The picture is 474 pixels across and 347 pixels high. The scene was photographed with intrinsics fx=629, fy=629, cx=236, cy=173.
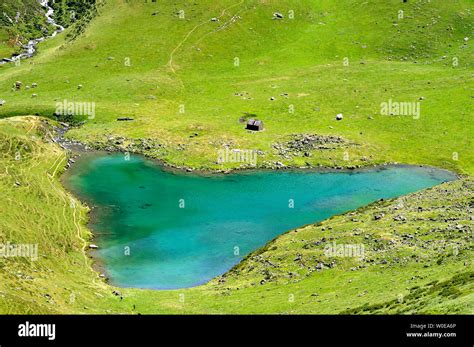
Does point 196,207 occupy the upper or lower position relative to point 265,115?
lower

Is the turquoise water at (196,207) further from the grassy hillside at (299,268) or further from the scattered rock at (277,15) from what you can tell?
the scattered rock at (277,15)

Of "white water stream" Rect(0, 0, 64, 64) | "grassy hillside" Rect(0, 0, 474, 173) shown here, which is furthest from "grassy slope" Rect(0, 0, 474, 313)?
"white water stream" Rect(0, 0, 64, 64)

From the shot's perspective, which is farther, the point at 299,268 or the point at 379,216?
the point at 379,216

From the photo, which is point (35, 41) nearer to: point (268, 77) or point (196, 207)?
point (268, 77)

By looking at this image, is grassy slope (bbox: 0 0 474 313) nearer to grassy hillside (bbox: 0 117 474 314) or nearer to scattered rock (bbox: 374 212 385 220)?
grassy hillside (bbox: 0 117 474 314)

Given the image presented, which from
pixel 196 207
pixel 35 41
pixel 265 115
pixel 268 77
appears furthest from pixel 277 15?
pixel 196 207

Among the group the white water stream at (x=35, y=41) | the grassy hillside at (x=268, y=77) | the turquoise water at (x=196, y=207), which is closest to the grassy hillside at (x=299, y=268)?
the turquoise water at (x=196, y=207)

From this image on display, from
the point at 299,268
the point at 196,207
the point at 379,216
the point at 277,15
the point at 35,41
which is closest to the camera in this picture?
the point at 299,268
